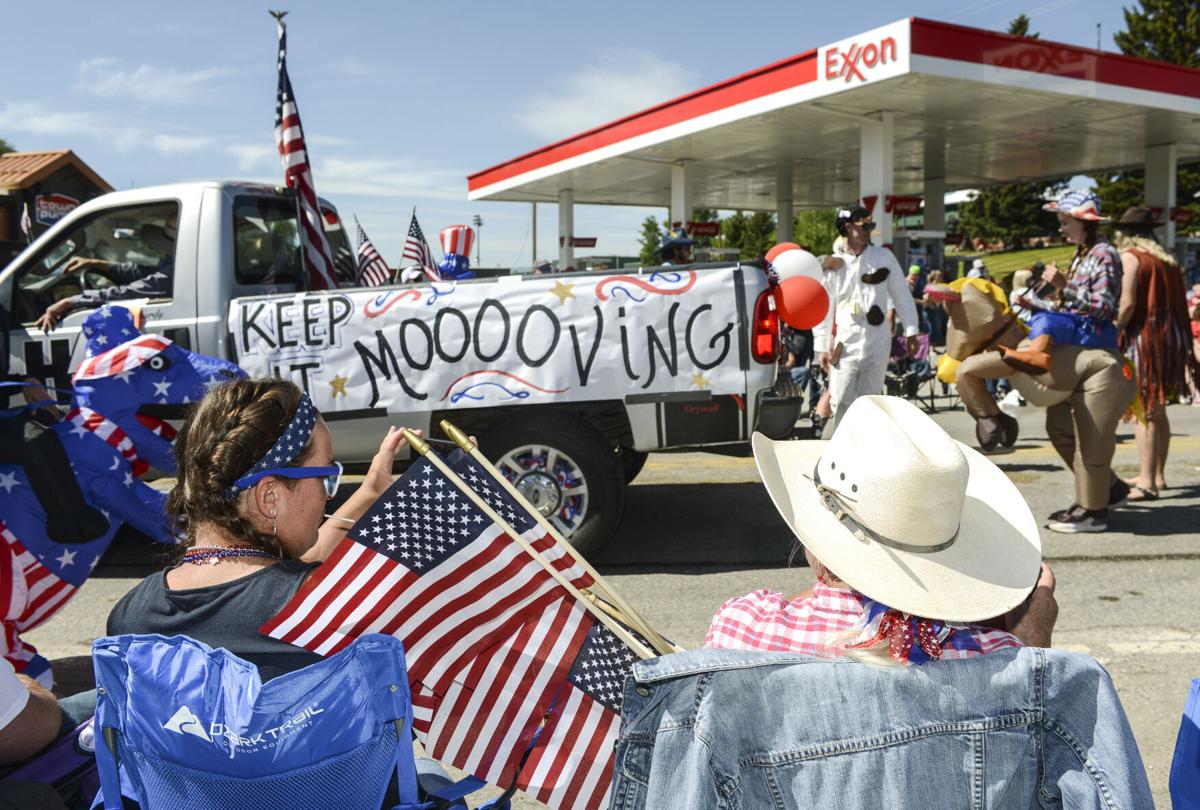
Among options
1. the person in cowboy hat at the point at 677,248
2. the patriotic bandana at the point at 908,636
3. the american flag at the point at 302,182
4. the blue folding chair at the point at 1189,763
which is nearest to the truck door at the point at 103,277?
the american flag at the point at 302,182

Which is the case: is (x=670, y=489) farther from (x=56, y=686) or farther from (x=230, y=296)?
(x=56, y=686)

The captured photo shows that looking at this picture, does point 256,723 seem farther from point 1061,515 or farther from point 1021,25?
point 1021,25

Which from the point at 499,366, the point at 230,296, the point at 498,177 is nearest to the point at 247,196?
the point at 230,296

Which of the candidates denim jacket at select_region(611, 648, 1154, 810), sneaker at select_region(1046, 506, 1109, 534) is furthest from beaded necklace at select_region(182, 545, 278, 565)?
sneaker at select_region(1046, 506, 1109, 534)

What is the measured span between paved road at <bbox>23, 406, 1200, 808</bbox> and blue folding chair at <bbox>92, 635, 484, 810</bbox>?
6.13 ft

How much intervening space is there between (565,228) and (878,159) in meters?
16.5

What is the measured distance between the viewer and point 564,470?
5398 millimetres

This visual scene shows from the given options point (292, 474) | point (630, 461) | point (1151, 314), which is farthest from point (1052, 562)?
point (292, 474)

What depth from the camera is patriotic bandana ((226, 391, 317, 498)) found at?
2039mm

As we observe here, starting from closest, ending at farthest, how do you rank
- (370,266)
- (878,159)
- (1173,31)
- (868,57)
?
(370,266), (868,57), (878,159), (1173,31)

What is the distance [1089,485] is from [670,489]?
2.97 m

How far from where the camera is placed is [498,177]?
32.4m

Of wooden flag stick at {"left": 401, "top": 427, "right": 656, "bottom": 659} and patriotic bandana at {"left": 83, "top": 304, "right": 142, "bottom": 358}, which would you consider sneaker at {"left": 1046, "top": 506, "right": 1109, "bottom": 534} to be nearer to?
wooden flag stick at {"left": 401, "top": 427, "right": 656, "bottom": 659}

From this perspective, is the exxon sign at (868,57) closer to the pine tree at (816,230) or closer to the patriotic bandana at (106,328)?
the patriotic bandana at (106,328)
